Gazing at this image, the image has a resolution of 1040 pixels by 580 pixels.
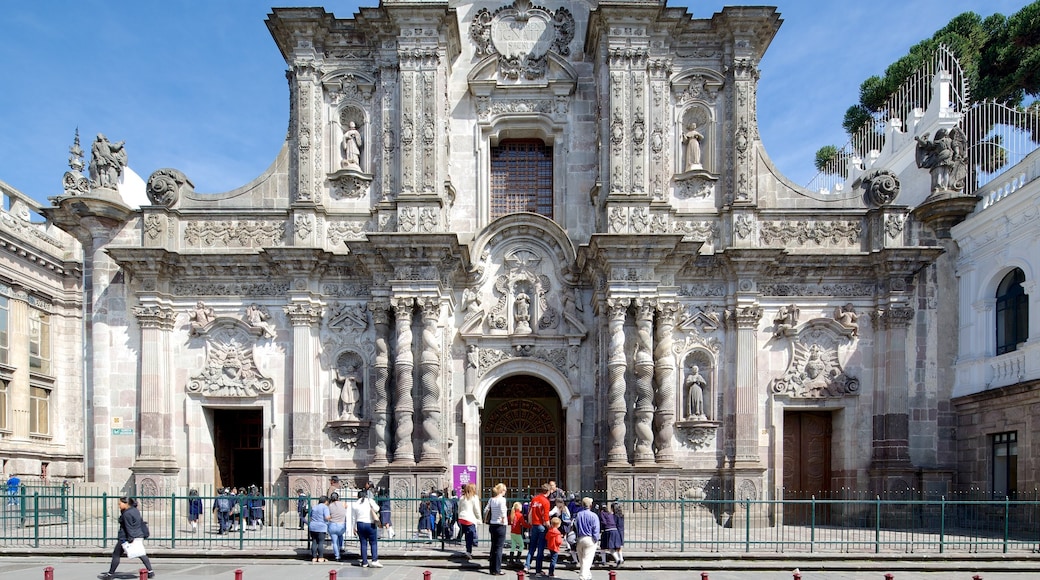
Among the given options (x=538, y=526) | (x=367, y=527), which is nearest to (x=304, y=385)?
(x=367, y=527)

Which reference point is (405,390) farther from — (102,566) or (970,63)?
(970,63)

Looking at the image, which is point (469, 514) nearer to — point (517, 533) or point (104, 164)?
point (517, 533)

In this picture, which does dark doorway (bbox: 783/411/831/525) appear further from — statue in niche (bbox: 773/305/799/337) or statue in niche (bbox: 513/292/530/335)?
statue in niche (bbox: 513/292/530/335)

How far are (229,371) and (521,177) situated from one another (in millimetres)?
9430

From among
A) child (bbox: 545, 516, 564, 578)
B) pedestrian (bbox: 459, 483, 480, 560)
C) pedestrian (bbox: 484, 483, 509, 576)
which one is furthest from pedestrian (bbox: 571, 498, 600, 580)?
pedestrian (bbox: 459, 483, 480, 560)

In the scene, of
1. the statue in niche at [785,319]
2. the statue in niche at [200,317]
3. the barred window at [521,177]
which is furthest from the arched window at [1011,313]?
the statue in niche at [200,317]

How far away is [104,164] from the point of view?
21.9 meters

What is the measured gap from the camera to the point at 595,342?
72.8 feet

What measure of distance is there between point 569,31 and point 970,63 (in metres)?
26.5

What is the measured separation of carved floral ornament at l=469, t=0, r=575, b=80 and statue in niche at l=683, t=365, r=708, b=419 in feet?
29.6

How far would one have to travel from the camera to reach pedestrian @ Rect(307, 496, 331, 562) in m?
15.3

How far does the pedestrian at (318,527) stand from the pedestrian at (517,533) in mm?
3366

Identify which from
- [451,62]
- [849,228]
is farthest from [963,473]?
[451,62]

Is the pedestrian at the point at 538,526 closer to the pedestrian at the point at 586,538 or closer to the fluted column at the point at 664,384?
the pedestrian at the point at 586,538
